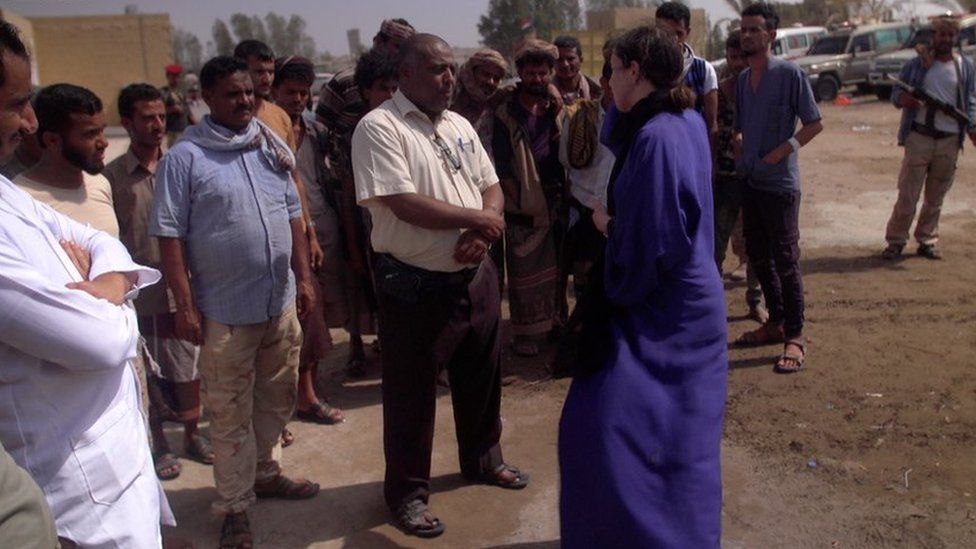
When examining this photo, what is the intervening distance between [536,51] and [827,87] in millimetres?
20724

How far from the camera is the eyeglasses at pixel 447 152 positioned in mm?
3359

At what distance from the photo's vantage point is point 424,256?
10.9ft

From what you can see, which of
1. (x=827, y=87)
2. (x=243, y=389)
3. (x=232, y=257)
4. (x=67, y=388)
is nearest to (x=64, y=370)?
(x=67, y=388)

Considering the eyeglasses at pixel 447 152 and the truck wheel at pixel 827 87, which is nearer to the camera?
the eyeglasses at pixel 447 152

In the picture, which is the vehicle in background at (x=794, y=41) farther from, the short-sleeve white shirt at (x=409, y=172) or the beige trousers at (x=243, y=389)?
the beige trousers at (x=243, y=389)

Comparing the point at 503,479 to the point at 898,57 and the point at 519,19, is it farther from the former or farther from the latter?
the point at 519,19

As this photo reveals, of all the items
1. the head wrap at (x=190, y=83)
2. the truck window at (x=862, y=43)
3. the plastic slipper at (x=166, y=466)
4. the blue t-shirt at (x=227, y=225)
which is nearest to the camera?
the blue t-shirt at (x=227, y=225)

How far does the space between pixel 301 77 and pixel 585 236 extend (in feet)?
6.01

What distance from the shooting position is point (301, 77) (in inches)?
188

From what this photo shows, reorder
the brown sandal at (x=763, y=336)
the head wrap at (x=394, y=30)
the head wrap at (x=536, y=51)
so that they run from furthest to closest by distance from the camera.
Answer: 1. the brown sandal at (x=763, y=336)
2. the head wrap at (x=394, y=30)
3. the head wrap at (x=536, y=51)

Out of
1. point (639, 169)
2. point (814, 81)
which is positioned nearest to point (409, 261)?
point (639, 169)

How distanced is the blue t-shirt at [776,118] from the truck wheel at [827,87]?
65.1 feet

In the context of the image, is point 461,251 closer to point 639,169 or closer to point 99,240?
point 639,169

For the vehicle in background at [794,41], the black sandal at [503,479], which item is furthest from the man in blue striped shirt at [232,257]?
the vehicle in background at [794,41]
